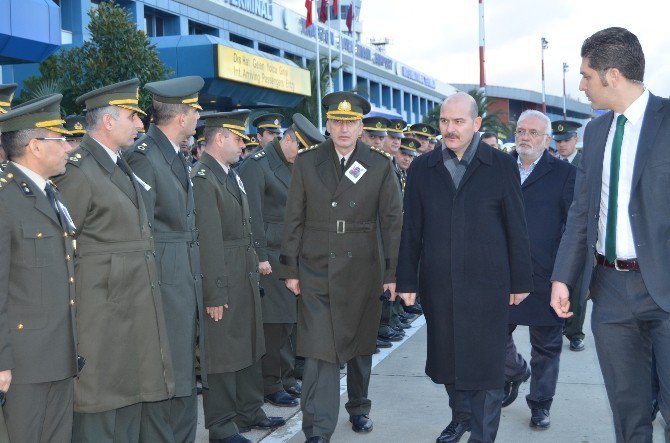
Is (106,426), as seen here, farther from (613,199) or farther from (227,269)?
(613,199)

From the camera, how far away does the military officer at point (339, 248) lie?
5637 mm

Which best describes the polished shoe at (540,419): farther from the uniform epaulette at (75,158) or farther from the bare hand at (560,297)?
the uniform epaulette at (75,158)

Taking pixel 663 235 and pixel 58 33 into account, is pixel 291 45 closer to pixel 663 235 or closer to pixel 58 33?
pixel 58 33

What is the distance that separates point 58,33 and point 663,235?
13.5 metres

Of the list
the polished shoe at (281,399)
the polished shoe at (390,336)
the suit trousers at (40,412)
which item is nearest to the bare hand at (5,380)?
the suit trousers at (40,412)

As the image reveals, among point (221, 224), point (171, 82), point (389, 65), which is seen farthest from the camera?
point (389, 65)

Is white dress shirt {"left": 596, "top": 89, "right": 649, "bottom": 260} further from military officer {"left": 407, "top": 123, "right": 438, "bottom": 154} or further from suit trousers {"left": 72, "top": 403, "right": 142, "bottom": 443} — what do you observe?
military officer {"left": 407, "top": 123, "right": 438, "bottom": 154}

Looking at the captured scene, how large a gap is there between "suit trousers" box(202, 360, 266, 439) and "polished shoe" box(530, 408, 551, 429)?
76.2 inches

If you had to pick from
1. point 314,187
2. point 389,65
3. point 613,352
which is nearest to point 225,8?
point 389,65

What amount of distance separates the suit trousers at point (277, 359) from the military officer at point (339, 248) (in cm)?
95

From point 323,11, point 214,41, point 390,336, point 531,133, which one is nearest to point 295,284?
point 531,133

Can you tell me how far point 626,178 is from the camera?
402 cm

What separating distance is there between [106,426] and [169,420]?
2.06 ft

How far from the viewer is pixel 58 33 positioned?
15.2m
